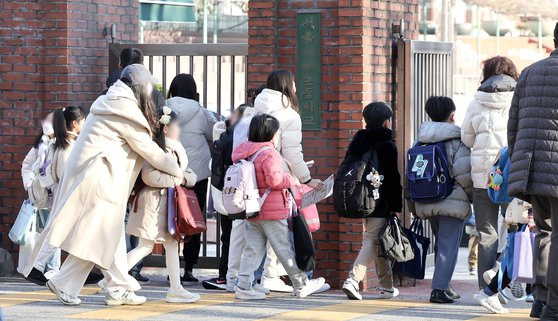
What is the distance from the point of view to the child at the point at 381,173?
1016cm

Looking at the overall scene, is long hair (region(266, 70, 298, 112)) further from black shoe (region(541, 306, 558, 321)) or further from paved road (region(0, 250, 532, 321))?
black shoe (region(541, 306, 558, 321))

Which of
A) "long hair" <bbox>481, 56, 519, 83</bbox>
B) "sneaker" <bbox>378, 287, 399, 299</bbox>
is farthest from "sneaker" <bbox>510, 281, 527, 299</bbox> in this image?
"long hair" <bbox>481, 56, 519, 83</bbox>

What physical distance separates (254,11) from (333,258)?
2.25 metres

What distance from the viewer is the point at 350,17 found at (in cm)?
1091

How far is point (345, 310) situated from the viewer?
975 centimetres

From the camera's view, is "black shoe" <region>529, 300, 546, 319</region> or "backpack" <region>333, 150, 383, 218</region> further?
"backpack" <region>333, 150, 383, 218</region>

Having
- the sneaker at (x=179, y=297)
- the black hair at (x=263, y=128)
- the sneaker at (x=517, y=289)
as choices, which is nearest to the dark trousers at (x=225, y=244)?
the sneaker at (x=179, y=297)

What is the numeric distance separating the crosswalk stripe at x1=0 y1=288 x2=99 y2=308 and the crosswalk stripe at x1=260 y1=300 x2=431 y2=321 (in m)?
2.07

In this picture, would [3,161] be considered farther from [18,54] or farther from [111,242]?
[111,242]

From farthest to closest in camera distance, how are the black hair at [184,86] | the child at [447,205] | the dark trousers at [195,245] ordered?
the dark trousers at [195,245] < the black hair at [184,86] < the child at [447,205]

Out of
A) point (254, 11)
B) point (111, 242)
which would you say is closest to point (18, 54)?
point (254, 11)

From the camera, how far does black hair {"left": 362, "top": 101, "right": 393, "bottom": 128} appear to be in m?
10.2

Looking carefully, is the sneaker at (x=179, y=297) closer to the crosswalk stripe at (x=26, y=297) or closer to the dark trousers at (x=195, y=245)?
the crosswalk stripe at (x=26, y=297)

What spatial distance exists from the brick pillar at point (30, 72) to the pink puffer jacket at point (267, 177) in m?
2.89
